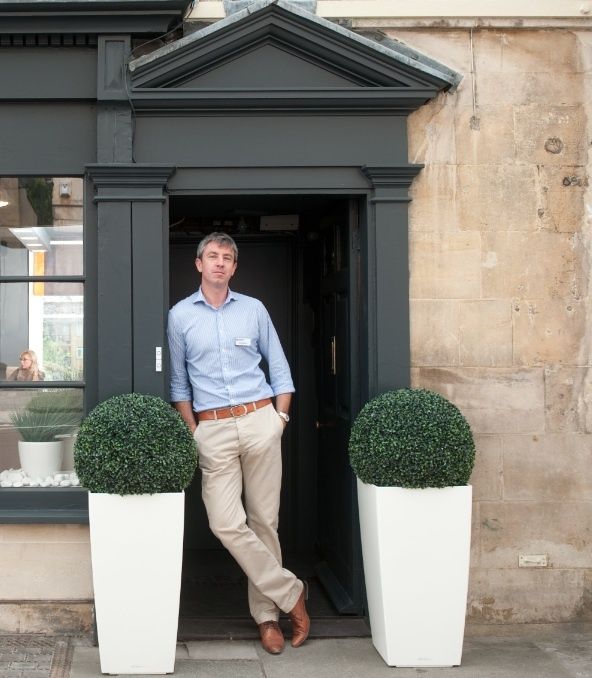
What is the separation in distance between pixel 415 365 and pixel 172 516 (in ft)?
5.20

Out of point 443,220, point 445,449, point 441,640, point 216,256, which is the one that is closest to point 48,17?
point 216,256

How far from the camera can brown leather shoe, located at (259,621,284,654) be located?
15.6ft

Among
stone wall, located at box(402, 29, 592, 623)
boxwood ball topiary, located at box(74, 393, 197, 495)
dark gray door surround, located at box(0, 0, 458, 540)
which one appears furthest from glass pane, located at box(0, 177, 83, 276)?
stone wall, located at box(402, 29, 592, 623)

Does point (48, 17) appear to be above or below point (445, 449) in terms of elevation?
above

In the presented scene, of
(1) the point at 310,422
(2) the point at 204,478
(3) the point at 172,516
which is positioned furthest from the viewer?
(1) the point at 310,422

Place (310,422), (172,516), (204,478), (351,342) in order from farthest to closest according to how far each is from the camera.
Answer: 1. (310,422)
2. (351,342)
3. (204,478)
4. (172,516)

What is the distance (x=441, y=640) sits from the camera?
452 cm

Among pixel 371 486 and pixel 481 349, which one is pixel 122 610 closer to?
pixel 371 486

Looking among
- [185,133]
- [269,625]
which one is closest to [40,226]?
[185,133]

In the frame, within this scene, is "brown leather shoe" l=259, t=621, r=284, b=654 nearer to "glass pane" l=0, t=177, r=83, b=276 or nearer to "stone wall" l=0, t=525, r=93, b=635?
"stone wall" l=0, t=525, r=93, b=635

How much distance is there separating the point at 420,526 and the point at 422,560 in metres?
0.17

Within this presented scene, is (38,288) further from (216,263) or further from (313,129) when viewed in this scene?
(313,129)

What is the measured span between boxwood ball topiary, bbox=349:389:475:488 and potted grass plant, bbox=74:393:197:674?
0.90 m

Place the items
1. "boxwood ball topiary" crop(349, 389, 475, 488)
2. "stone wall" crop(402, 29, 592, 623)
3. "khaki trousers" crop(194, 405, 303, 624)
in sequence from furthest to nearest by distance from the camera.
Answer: "stone wall" crop(402, 29, 592, 623), "khaki trousers" crop(194, 405, 303, 624), "boxwood ball topiary" crop(349, 389, 475, 488)
